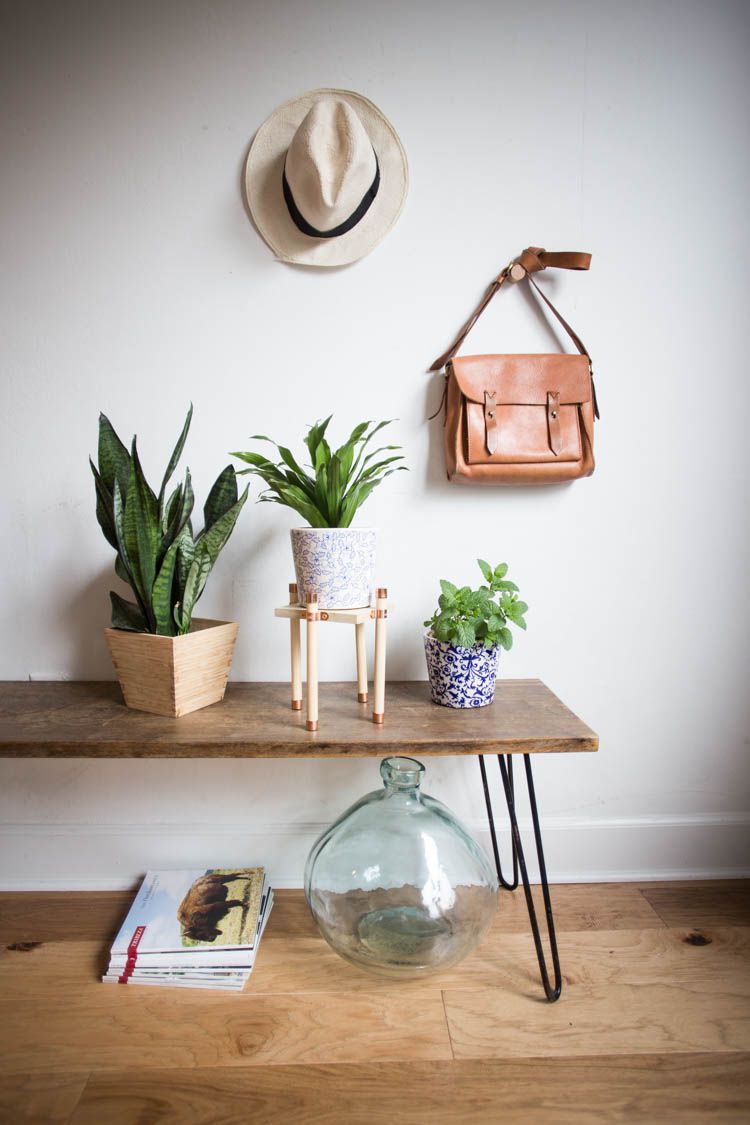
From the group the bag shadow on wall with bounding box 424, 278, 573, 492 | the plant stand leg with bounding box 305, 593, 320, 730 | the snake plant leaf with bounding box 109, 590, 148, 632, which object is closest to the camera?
the plant stand leg with bounding box 305, 593, 320, 730

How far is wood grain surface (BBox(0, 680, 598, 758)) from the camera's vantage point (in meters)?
1.19

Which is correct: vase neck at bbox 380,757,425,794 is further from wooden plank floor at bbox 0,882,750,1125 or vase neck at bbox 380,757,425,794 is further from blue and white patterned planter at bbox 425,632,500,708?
wooden plank floor at bbox 0,882,750,1125

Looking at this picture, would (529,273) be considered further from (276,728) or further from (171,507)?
(276,728)

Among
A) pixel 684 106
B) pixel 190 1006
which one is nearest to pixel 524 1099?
pixel 190 1006

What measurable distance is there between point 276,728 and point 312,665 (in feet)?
0.46

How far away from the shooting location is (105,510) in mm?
1354

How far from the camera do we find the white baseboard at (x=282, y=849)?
1.63 metres

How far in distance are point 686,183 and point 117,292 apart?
1.34 meters

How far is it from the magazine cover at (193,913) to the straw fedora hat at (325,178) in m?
1.44

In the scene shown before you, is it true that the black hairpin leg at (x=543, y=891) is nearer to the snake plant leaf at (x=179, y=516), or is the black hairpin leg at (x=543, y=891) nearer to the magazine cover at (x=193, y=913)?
the magazine cover at (x=193, y=913)

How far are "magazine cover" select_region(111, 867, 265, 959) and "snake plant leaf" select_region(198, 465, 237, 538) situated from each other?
32.5 inches

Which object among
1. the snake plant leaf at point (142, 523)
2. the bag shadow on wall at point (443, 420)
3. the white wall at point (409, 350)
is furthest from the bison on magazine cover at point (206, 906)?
the bag shadow on wall at point (443, 420)

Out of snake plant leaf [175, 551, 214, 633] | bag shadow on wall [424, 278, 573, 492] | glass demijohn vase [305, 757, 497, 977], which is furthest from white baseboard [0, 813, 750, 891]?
bag shadow on wall [424, 278, 573, 492]

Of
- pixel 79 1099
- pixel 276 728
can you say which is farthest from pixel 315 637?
pixel 79 1099
